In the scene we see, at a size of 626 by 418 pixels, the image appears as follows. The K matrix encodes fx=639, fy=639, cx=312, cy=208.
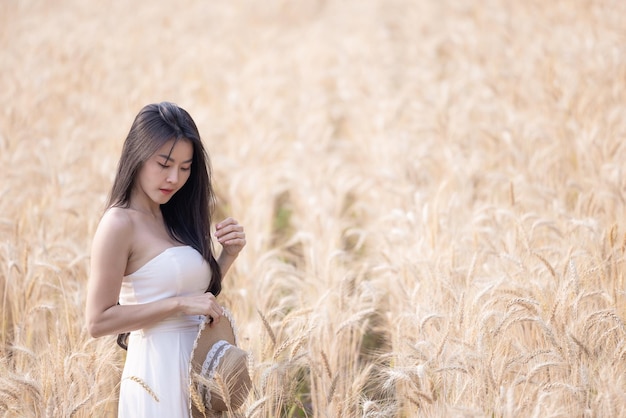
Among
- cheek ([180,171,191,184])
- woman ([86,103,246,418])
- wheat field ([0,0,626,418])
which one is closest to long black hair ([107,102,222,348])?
woman ([86,103,246,418])

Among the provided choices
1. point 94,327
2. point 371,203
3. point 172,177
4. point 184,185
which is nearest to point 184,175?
point 172,177

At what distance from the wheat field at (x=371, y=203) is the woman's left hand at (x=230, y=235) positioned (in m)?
0.28

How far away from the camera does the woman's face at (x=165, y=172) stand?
2270 millimetres

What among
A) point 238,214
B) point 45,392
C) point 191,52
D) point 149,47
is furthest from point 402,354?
point 149,47

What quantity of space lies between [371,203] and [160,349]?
3.14 m

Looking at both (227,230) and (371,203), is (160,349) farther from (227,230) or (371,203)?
(371,203)

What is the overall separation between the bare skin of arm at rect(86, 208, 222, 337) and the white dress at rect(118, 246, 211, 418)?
0.29 ft

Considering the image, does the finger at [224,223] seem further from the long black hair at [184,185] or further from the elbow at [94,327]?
the elbow at [94,327]

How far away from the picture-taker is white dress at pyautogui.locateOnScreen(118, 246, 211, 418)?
2.21 meters

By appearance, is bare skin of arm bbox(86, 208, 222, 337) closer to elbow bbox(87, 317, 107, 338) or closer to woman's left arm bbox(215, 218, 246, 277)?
elbow bbox(87, 317, 107, 338)

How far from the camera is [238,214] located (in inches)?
188

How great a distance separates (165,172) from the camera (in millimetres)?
2289

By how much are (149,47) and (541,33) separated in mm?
5967

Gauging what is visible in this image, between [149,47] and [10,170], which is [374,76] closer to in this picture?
[149,47]
